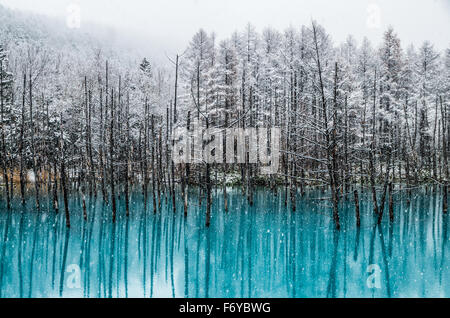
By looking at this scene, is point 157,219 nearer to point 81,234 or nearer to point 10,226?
point 81,234

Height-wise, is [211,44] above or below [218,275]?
above

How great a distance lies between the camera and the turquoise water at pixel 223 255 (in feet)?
29.8

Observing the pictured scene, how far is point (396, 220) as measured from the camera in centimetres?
1867

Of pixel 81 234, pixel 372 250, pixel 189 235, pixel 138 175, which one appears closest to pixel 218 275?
pixel 189 235

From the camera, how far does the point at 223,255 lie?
495 inches

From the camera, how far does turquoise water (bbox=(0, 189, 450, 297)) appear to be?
9094 millimetres

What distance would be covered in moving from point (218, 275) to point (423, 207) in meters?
20.0
